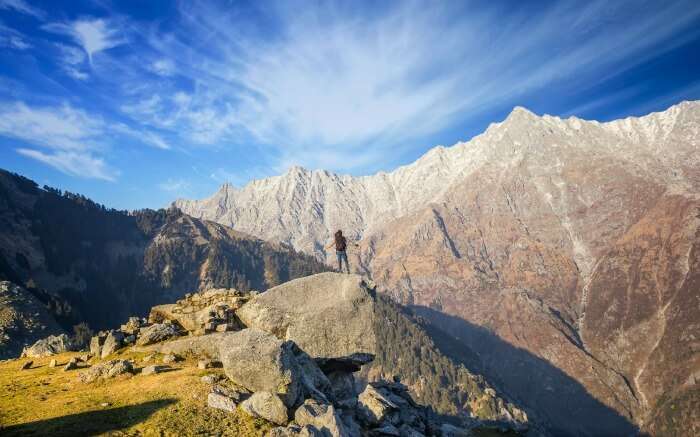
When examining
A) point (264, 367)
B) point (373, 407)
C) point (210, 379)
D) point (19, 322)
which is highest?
point (19, 322)

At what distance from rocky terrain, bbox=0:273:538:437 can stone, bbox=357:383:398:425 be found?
85 mm

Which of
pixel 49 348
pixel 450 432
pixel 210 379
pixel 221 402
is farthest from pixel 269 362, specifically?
pixel 49 348

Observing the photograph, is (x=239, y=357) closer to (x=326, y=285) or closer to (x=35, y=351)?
(x=326, y=285)

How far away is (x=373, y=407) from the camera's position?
28.4 meters

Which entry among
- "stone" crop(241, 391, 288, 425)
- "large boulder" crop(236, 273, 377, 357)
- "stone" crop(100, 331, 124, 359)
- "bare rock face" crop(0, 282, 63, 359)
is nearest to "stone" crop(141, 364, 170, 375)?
"large boulder" crop(236, 273, 377, 357)

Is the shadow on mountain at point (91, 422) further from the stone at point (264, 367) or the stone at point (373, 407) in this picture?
Answer: the stone at point (373, 407)

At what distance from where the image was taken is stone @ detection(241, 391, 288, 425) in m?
20.0

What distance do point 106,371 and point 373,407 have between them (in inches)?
692

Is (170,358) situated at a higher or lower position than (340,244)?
lower

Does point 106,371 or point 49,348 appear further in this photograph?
point 49,348

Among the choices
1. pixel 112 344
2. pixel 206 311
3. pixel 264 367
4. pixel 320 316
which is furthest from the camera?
pixel 206 311

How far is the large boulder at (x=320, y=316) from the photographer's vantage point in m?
30.4

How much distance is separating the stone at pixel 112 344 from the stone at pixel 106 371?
556cm

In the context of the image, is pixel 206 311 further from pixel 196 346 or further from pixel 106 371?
pixel 106 371
